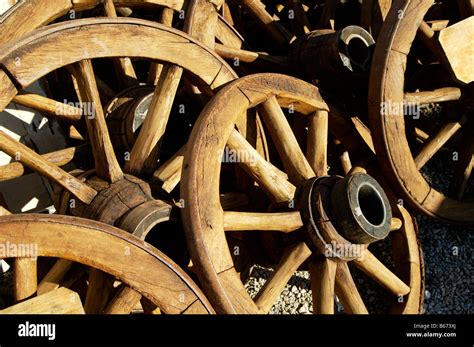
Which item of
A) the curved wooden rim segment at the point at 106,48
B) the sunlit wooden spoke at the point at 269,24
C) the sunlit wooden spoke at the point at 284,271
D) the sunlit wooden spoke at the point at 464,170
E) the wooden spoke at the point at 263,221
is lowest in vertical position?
the sunlit wooden spoke at the point at 284,271

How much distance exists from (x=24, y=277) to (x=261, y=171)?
3.49 feet

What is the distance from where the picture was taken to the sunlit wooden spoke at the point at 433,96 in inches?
115

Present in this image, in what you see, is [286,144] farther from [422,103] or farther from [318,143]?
[422,103]

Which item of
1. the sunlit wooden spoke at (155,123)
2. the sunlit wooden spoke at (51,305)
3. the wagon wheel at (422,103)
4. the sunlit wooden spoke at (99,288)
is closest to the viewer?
the sunlit wooden spoke at (51,305)

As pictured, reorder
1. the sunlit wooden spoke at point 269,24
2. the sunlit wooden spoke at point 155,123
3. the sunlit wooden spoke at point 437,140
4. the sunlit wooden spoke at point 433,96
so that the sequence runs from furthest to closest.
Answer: the sunlit wooden spoke at point 269,24, the sunlit wooden spoke at point 437,140, the sunlit wooden spoke at point 433,96, the sunlit wooden spoke at point 155,123

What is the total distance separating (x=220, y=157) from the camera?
2176 millimetres

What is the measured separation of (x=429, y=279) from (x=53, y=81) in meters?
2.47

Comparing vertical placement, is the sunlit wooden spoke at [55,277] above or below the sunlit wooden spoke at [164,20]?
below

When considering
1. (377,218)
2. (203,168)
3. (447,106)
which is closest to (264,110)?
(203,168)

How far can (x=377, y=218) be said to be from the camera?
2484 millimetres

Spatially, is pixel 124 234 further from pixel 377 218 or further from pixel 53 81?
pixel 53 81

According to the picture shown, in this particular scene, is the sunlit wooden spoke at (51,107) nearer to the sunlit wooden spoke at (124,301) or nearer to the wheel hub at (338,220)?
the sunlit wooden spoke at (124,301)

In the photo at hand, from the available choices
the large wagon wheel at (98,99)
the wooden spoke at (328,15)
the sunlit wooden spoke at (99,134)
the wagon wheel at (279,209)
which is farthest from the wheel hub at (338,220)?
the wooden spoke at (328,15)
